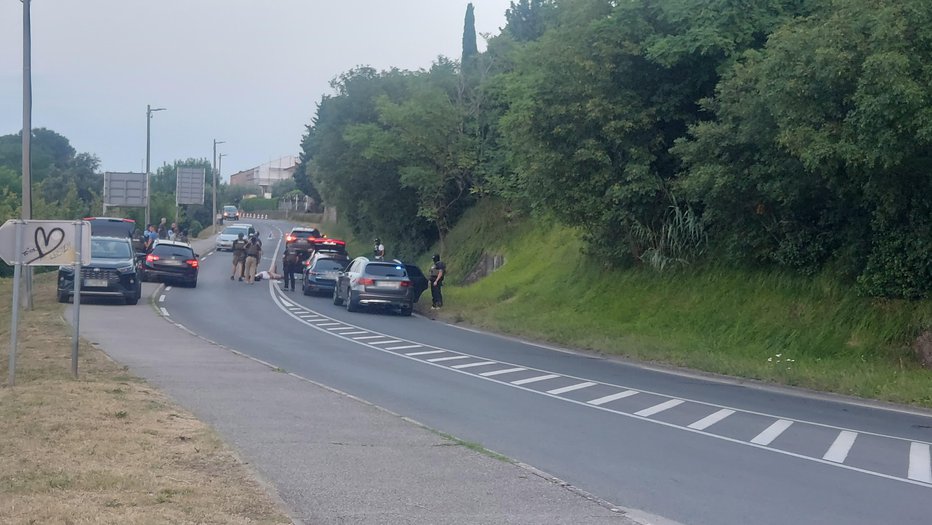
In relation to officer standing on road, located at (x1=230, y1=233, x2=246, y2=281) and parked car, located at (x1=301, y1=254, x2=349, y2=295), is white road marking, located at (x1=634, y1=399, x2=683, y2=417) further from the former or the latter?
officer standing on road, located at (x1=230, y1=233, x2=246, y2=281)

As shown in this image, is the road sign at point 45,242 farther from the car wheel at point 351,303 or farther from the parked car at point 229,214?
the parked car at point 229,214

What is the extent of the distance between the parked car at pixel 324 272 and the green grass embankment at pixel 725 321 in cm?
454

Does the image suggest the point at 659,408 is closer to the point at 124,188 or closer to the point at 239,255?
the point at 239,255

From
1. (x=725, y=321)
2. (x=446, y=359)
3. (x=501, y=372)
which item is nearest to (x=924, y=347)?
(x=725, y=321)

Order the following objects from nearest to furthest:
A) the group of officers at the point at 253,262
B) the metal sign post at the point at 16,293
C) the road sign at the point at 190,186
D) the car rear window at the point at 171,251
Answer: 1. the metal sign post at the point at 16,293
2. the car rear window at the point at 171,251
3. the group of officers at the point at 253,262
4. the road sign at the point at 190,186

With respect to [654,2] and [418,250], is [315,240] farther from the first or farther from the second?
[654,2]

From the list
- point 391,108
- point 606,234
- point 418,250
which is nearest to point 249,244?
point 391,108

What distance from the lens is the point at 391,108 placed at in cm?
4550

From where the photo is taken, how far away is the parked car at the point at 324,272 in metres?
37.8

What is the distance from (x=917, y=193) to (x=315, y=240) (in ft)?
102

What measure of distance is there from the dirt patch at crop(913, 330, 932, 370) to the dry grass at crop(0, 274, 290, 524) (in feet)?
44.9

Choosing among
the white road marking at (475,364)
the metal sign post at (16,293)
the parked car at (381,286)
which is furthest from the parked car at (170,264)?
the metal sign post at (16,293)

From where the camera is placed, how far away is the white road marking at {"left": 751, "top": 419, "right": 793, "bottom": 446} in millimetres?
12609

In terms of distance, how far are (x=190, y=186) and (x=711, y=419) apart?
68974mm
